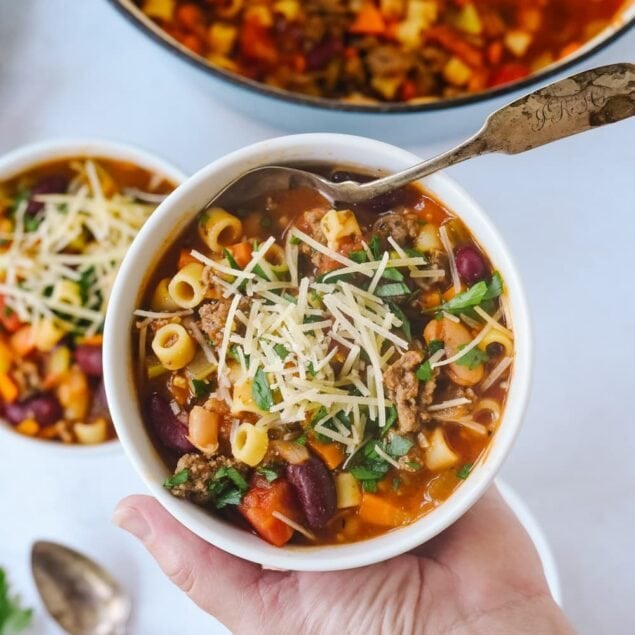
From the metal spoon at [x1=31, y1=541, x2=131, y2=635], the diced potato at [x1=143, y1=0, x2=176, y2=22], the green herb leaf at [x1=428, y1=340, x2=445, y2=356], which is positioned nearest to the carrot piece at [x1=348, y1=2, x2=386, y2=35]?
the diced potato at [x1=143, y1=0, x2=176, y2=22]

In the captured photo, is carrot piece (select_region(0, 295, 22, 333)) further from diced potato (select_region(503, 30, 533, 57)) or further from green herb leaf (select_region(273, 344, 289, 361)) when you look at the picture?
diced potato (select_region(503, 30, 533, 57))

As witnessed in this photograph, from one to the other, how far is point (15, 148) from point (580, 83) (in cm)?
166

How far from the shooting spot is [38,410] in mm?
2396

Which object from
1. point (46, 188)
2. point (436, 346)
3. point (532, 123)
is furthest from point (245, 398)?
point (46, 188)

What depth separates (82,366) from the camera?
2387mm

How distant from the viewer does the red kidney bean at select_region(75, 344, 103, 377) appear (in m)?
2.35

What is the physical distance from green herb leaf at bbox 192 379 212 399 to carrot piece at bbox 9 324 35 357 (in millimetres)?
977

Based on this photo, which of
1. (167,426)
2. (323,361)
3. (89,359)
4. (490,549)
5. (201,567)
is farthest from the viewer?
(89,359)

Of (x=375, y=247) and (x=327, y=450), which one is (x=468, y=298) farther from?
(x=327, y=450)

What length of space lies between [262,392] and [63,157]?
1214mm

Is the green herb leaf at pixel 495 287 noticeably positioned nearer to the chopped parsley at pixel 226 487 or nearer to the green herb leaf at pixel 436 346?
the green herb leaf at pixel 436 346

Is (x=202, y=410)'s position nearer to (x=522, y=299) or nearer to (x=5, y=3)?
(x=522, y=299)

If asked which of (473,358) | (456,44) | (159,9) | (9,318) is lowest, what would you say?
(473,358)

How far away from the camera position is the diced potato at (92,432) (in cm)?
238
